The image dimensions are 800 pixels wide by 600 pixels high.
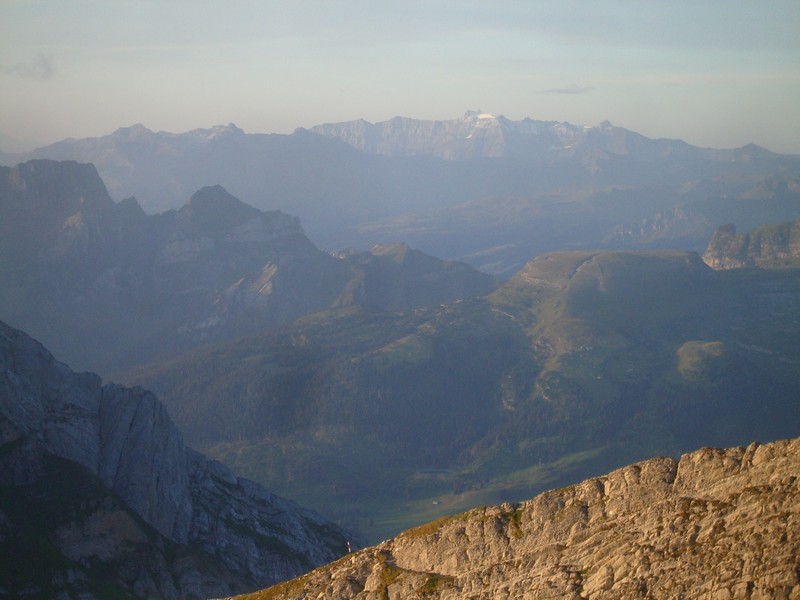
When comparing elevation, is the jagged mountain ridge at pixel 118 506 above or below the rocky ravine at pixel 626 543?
below

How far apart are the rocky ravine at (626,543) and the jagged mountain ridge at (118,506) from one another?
49.0 m

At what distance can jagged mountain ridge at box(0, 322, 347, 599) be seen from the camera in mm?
104750

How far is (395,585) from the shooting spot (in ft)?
194

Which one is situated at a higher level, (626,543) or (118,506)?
(626,543)

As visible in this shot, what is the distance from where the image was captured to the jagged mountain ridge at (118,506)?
105 metres

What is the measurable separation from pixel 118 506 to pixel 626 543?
263ft

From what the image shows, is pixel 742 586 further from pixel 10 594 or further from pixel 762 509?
pixel 10 594

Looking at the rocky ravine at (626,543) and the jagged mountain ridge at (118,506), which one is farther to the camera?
the jagged mountain ridge at (118,506)

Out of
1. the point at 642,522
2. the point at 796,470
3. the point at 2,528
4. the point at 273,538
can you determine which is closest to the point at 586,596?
the point at 642,522

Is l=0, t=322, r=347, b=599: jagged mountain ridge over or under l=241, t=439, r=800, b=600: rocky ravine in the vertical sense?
under

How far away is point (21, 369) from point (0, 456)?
2471cm

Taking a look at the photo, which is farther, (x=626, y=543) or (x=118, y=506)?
(x=118, y=506)

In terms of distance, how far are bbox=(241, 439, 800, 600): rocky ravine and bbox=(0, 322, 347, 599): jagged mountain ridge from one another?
161 feet

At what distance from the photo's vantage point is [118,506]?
375 feet
